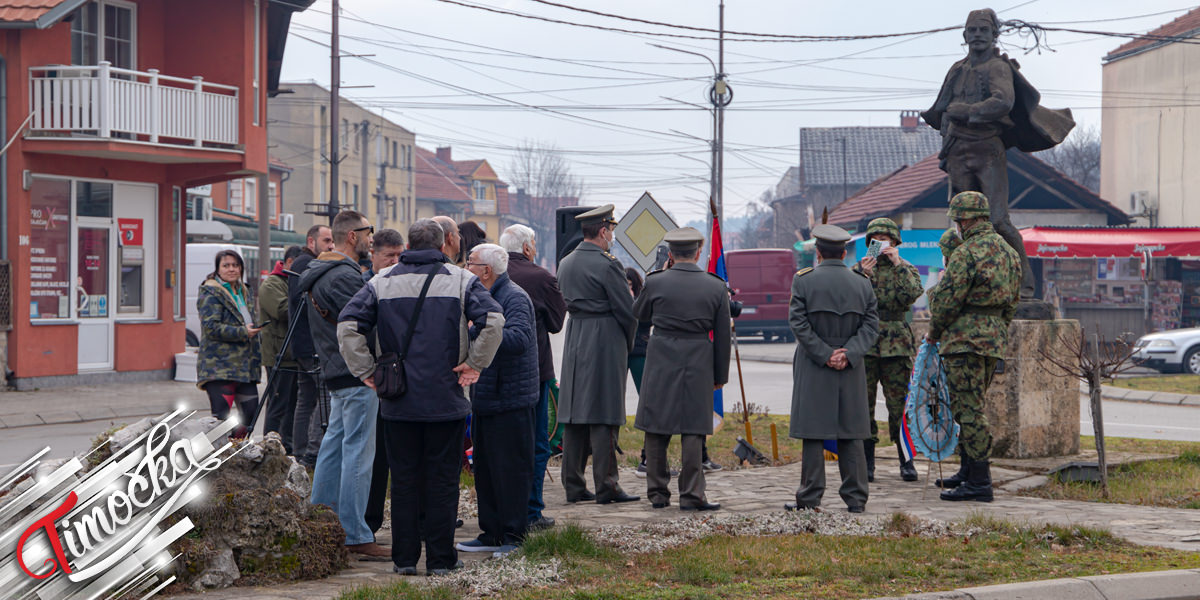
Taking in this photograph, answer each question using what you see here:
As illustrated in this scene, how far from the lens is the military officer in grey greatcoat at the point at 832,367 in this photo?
7.80 m

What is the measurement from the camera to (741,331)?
111 ft

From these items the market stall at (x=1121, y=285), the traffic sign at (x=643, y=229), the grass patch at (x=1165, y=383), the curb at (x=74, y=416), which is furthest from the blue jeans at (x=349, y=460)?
the market stall at (x=1121, y=285)

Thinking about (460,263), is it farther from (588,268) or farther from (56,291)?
(56,291)

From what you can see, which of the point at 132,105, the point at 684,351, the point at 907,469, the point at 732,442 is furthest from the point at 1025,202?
the point at 684,351

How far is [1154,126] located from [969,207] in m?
33.4

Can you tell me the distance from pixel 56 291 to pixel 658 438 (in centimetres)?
1455

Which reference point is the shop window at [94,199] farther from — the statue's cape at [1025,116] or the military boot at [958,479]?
the military boot at [958,479]

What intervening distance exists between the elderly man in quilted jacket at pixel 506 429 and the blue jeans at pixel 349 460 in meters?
0.62

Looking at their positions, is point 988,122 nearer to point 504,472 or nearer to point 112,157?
point 504,472

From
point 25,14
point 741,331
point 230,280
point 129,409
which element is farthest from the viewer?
point 741,331

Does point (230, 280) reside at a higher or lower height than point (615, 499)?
higher

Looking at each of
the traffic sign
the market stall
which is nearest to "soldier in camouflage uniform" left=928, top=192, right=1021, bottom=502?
the traffic sign

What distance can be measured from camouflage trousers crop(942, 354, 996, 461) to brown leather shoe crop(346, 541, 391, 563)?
13.6 feet

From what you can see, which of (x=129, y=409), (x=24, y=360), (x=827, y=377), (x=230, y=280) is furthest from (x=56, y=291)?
(x=827, y=377)
